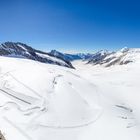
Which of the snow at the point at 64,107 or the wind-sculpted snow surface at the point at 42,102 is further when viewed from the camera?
the wind-sculpted snow surface at the point at 42,102

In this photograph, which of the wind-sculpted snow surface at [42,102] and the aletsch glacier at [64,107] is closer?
the aletsch glacier at [64,107]

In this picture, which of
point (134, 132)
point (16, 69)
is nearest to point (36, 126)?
point (134, 132)

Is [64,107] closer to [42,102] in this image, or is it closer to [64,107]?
[64,107]

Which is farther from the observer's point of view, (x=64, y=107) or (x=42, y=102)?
(x=42, y=102)

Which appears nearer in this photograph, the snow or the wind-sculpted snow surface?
the snow

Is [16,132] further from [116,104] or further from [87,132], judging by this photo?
[116,104]

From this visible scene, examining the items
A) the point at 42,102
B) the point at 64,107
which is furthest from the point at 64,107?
the point at 42,102
